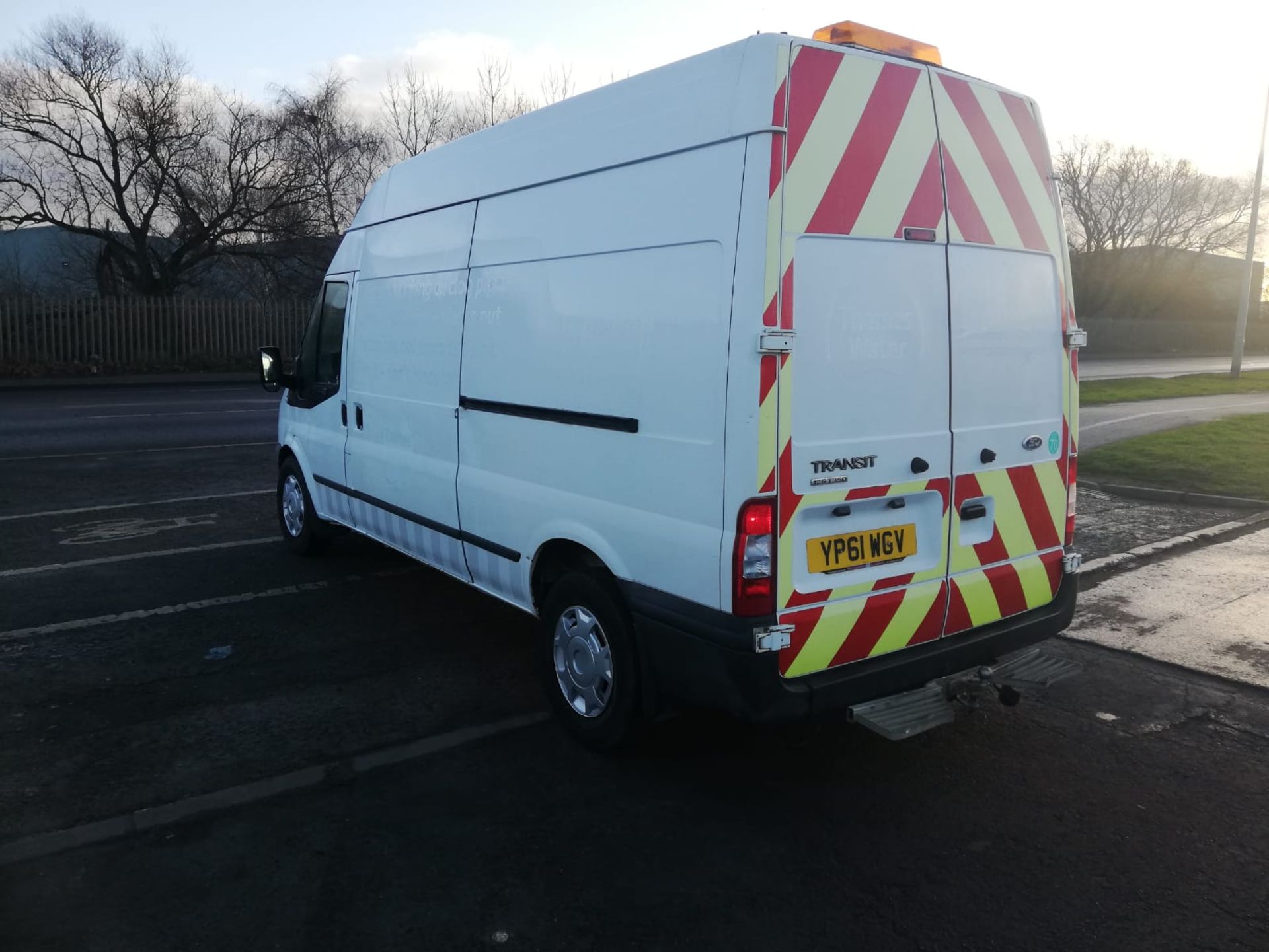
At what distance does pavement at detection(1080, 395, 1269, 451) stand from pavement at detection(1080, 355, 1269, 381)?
6305 mm

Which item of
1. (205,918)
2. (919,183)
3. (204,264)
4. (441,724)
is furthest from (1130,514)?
(204,264)

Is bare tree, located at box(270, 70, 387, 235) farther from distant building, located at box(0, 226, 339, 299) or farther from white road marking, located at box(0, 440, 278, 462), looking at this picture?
white road marking, located at box(0, 440, 278, 462)

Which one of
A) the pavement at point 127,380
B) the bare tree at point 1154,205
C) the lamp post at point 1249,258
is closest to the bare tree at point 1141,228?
the bare tree at point 1154,205

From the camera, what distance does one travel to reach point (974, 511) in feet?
13.8

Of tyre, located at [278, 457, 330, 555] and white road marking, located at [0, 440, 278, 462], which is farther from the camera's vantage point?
white road marking, located at [0, 440, 278, 462]

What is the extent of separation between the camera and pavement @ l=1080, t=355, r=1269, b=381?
3184 centimetres

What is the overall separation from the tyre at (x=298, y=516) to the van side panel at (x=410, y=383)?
3.01 feet

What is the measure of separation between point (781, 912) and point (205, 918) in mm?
1806

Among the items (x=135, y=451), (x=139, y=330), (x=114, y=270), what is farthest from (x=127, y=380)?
(x=135, y=451)

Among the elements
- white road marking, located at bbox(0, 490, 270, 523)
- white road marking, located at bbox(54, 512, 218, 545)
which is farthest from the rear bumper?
white road marking, located at bbox(0, 490, 270, 523)

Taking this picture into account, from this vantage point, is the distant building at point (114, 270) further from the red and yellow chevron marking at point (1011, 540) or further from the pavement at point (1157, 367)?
the red and yellow chevron marking at point (1011, 540)

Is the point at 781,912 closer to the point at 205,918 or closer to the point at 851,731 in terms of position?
the point at 851,731

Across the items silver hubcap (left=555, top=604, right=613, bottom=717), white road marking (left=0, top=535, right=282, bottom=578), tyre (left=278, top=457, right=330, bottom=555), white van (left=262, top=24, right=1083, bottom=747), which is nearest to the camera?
white van (left=262, top=24, right=1083, bottom=747)

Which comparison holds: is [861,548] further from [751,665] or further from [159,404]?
[159,404]
